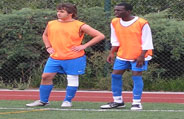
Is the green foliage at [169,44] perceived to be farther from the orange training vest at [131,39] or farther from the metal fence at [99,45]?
the orange training vest at [131,39]

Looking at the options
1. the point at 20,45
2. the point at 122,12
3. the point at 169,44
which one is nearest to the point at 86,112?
the point at 122,12

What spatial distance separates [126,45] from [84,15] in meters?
5.25

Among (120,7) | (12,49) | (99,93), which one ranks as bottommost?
(99,93)

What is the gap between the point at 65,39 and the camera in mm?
8266

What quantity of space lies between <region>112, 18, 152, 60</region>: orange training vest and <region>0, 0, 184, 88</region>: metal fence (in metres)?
4.41

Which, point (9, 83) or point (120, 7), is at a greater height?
point (120, 7)

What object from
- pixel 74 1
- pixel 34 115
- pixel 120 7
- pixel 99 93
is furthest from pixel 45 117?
pixel 74 1

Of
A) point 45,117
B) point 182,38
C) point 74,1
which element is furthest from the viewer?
point 74,1

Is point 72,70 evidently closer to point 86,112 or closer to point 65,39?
point 65,39

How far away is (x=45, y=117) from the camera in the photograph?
7035 millimetres

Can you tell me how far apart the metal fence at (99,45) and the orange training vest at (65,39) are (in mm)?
4298

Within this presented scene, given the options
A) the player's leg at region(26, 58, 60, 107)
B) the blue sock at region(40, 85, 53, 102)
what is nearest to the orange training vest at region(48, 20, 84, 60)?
the player's leg at region(26, 58, 60, 107)

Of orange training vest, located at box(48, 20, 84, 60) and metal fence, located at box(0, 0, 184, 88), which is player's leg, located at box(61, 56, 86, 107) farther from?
metal fence, located at box(0, 0, 184, 88)

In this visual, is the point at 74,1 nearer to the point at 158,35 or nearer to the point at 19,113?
the point at 158,35
